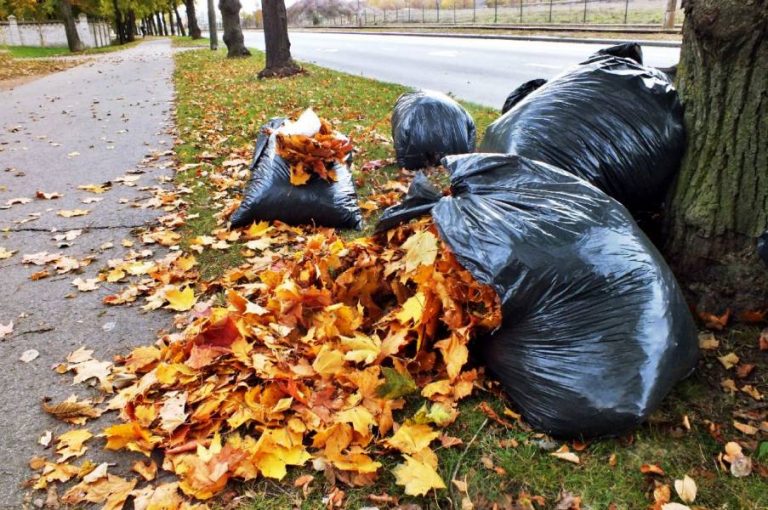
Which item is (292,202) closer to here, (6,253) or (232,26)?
(6,253)

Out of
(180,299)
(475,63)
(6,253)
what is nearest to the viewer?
(180,299)

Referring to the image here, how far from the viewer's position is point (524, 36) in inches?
691

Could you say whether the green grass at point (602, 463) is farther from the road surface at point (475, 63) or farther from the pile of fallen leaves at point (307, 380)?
the road surface at point (475, 63)

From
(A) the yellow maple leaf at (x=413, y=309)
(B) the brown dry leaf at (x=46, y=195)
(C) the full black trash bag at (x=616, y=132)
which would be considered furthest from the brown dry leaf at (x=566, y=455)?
(B) the brown dry leaf at (x=46, y=195)

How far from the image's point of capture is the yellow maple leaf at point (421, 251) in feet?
6.92

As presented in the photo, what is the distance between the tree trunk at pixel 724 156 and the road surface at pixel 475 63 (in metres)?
5.19

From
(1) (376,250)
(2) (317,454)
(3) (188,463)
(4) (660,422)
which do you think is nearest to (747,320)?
(4) (660,422)

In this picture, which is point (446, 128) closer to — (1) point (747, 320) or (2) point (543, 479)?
(1) point (747, 320)

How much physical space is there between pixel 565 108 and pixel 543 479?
1.52 metres

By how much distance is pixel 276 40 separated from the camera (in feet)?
37.0

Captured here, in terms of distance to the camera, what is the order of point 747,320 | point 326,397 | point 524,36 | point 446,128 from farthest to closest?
point 524,36, point 446,128, point 747,320, point 326,397

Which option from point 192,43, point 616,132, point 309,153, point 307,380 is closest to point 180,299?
point 307,380

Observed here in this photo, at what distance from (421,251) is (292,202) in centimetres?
150

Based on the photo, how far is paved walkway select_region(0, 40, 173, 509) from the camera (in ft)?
6.79
